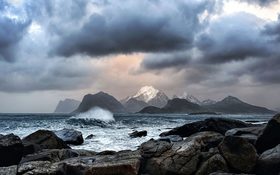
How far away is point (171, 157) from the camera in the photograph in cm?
1742

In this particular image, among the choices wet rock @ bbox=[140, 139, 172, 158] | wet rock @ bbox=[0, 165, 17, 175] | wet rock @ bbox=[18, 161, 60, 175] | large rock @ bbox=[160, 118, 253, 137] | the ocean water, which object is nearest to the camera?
wet rock @ bbox=[0, 165, 17, 175]

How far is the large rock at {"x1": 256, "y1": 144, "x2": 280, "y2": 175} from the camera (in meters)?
16.0

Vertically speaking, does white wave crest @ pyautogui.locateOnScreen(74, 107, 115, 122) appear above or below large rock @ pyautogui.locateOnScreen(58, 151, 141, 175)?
above

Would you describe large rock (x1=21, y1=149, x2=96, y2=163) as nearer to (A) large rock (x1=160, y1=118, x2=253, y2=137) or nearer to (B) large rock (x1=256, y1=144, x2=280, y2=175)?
(B) large rock (x1=256, y1=144, x2=280, y2=175)

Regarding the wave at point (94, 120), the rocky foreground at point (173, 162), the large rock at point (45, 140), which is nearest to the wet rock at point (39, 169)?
the rocky foreground at point (173, 162)

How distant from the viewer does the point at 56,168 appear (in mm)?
17062

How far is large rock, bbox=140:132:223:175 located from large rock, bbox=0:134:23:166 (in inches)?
263

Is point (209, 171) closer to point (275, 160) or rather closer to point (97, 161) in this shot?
point (275, 160)

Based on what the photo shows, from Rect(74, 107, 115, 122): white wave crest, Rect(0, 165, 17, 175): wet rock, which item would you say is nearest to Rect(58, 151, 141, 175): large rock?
Rect(0, 165, 17, 175): wet rock

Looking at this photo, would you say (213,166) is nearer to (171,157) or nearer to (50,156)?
(171,157)

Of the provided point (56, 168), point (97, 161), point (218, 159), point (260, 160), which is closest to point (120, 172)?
point (97, 161)

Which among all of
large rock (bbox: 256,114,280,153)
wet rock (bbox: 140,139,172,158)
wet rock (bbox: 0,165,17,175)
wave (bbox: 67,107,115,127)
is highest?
wave (bbox: 67,107,115,127)

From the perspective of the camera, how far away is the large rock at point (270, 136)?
19.5 meters

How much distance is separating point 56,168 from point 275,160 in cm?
832
